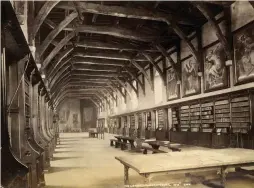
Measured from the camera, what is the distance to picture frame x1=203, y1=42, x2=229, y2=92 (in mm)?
9609

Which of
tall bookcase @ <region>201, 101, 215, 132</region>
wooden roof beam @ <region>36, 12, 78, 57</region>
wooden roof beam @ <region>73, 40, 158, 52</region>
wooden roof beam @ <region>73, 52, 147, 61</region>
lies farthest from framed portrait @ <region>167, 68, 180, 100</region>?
wooden roof beam @ <region>36, 12, 78, 57</region>

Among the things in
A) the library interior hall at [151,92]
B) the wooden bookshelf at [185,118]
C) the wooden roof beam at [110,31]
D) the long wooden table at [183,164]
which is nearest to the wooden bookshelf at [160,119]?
the library interior hall at [151,92]

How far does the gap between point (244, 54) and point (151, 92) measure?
30.0 feet

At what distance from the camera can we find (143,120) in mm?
17859

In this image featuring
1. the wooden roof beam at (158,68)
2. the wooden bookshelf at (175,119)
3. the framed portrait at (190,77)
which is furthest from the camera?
the wooden roof beam at (158,68)

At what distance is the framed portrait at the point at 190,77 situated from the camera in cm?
1147

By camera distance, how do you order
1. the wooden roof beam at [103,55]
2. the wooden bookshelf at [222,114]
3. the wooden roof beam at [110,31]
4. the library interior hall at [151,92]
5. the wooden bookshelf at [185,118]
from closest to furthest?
the library interior hall at [151,92], the wooden bookshelf at [222,114], the wooden roof beam at [110,31], the wooden bookshelf at [185,118], the wooden roof beam at [103,55]

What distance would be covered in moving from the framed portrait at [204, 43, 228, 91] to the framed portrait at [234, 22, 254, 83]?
2.21 feet

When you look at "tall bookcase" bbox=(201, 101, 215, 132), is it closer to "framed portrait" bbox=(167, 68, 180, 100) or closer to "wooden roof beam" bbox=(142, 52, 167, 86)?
"framed portrait" bbox=(167, 68, 180, 100)

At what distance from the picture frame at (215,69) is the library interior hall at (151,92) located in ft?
0.12

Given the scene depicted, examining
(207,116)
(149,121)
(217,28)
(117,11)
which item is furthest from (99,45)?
(207,116)

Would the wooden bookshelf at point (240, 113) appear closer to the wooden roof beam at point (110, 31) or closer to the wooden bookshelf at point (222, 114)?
the wooden bookshelf at point (222, 114)

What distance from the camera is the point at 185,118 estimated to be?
39.2ft

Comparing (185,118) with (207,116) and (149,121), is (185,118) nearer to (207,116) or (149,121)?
(207,116)
